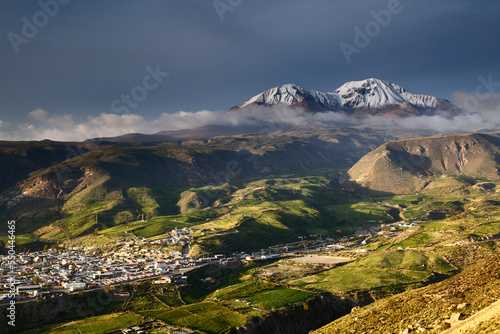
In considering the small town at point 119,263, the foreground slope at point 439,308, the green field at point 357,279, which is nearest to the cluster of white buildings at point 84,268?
the small town at point 119,263

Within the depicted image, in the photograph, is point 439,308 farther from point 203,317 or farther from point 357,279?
point 357,279

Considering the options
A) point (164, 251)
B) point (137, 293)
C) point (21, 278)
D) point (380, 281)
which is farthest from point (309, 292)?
point (21, 278)

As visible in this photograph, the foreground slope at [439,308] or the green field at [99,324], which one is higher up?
the foreground slope at [439,308]

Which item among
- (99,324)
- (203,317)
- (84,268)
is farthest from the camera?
(84,268)

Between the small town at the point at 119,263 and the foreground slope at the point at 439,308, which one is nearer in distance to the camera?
the foreground slope at the point at 439,308

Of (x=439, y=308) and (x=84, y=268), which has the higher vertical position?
(x=439, y=308)

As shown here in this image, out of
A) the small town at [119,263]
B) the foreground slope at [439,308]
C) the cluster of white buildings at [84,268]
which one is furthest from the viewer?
the small town at [119,263]

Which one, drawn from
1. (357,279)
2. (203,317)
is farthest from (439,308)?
(357,279)

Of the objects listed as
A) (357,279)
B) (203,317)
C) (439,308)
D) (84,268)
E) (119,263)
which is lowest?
(357,279)

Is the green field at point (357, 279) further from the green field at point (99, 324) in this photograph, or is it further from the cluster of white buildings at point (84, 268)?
the cluster of white buildings at point (84, 268)

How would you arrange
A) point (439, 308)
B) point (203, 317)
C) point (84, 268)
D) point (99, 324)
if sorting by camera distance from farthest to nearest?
point (84, 268)
point (203, 317)
point (99, 324)
point (439, 308)

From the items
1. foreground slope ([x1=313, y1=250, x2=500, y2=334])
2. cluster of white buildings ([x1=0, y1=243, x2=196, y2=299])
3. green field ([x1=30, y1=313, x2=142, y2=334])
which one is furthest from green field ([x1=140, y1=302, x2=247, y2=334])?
cluster of white buildings ([x1=0, y1=243, x2=196, y2=299])

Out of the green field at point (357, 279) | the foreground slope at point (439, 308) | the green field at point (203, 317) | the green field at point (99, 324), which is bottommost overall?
the green field at point (357, 279)
